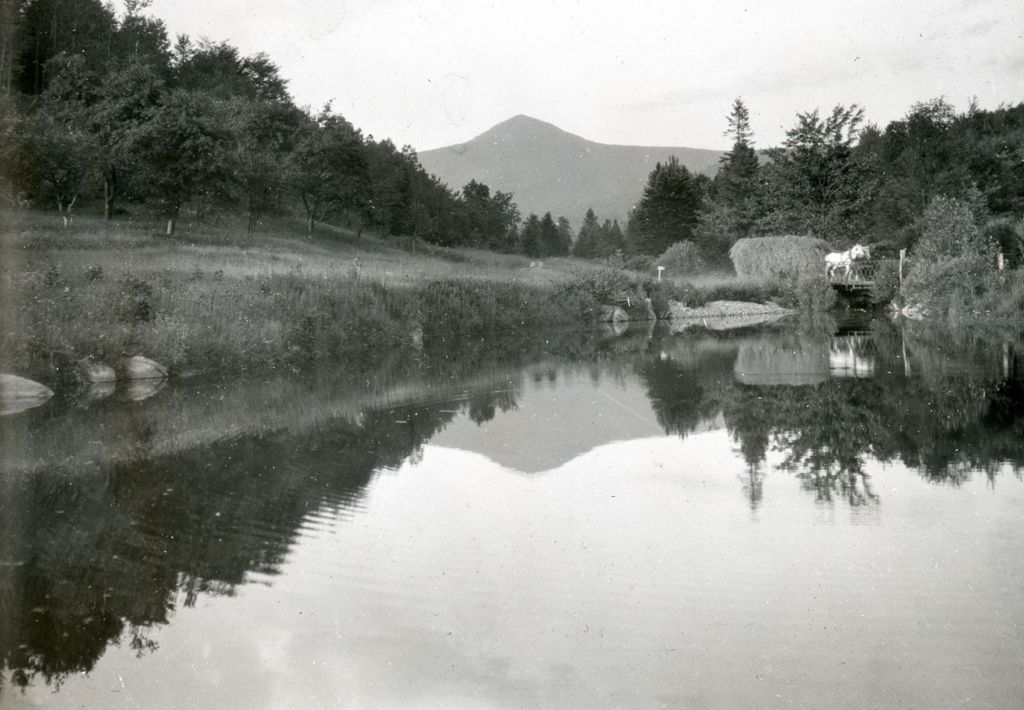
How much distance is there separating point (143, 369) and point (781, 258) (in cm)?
3584

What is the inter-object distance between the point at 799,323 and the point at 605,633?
31611mm

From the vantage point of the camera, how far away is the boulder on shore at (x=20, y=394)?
12.4 m

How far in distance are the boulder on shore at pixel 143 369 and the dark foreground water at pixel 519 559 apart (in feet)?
14.0

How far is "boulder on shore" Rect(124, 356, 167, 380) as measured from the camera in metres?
16.0

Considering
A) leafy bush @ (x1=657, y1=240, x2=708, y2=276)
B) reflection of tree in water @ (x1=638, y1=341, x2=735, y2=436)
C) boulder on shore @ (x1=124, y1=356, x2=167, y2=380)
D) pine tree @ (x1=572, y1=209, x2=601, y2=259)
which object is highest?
pine tree @ (x1=572, y1=209, x2=601, y2=259)

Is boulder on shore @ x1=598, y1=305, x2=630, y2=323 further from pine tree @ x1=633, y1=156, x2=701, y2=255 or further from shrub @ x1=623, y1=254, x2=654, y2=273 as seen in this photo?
pine tree @ x1=633, y1=156, x2=701, y2=255

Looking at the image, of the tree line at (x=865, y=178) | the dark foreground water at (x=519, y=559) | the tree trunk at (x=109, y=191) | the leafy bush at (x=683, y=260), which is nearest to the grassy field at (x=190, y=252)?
the tree trunk at (x=109, y=191)

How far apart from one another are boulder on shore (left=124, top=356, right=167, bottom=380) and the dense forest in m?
5.64

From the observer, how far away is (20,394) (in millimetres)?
12922

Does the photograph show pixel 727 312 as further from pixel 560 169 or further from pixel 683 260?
pixel 560 169

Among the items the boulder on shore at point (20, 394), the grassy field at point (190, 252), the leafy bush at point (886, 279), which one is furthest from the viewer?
the leafy bush at point (886, 279)

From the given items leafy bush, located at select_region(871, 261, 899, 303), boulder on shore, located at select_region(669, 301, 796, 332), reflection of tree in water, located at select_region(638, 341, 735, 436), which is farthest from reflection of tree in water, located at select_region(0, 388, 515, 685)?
leafy bush, located at select_region(871, 261, 899, 303)

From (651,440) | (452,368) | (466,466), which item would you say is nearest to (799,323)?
(452,368)

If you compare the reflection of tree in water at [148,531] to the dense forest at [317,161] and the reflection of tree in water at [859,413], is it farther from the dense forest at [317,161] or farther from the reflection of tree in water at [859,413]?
the dense forest at [317,161]
